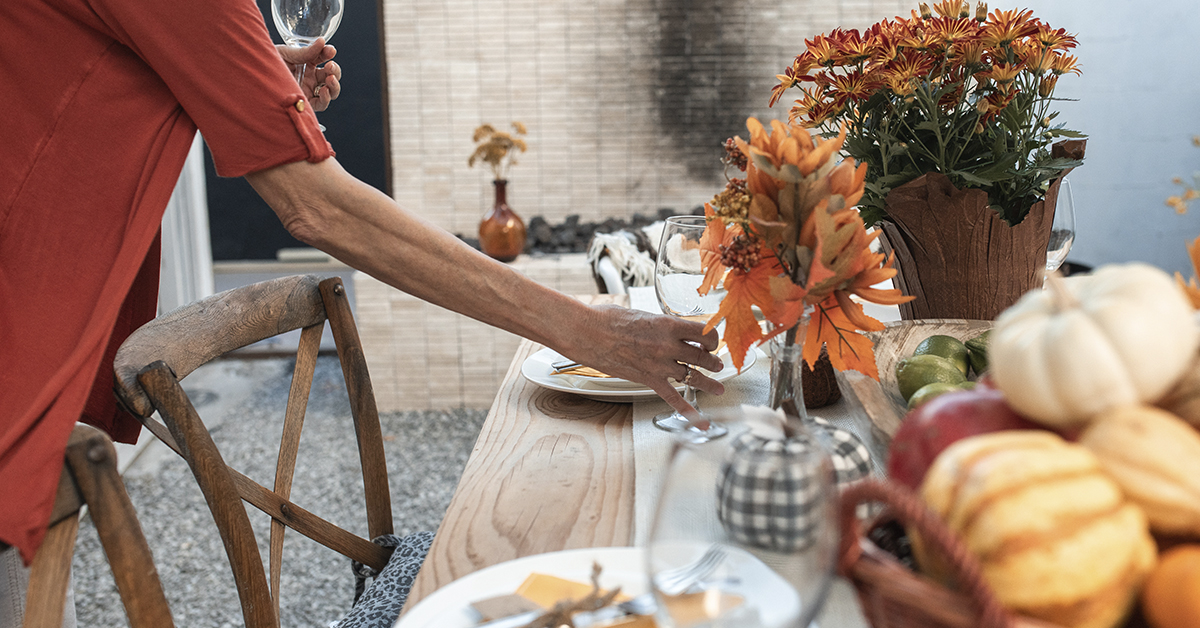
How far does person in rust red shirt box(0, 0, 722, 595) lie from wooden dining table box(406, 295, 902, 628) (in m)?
0.08

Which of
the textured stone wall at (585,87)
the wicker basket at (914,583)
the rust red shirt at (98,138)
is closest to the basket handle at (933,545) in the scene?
the wicker basket at (914,583)

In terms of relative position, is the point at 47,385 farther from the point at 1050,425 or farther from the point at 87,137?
the point at 1050,425

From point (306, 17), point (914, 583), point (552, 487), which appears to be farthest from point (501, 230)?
point (914, 583)

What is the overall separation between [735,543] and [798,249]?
33 cm

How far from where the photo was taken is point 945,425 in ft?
1.36

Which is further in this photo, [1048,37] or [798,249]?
[1048,37]

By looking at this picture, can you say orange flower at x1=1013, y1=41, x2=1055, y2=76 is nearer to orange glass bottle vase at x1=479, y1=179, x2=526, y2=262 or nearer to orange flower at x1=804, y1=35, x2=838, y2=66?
orange flower at x1=804, y1=35, x2=838, y2=66

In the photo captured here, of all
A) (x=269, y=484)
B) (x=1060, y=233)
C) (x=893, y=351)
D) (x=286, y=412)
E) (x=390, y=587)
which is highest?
(x=1060, y=233)

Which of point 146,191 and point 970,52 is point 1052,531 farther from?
point 146,191

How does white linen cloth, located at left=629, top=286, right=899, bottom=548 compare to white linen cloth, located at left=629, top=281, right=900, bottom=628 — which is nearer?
white linen cloth, located at left=629, top=281, right=900, bottom=628

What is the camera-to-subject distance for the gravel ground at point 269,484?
6.62 feet

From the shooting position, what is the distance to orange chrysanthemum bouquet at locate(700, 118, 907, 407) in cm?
65

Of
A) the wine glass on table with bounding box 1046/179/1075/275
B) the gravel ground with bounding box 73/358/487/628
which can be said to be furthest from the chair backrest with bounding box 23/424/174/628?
the gravel ground with bounding box 73/358/487/628

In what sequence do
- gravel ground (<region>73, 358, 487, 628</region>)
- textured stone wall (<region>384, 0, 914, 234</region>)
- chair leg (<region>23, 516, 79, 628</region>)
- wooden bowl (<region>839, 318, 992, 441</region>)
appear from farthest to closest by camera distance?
textured stone wall (<region>384, 0, 914, 234</region>), gravel ground (<region>73, 358, 487, 628</region>), wooden bowl (<region>839, 318, 992, 441</region>), chair leg (<region>23, 516, 79, 628</region>)
